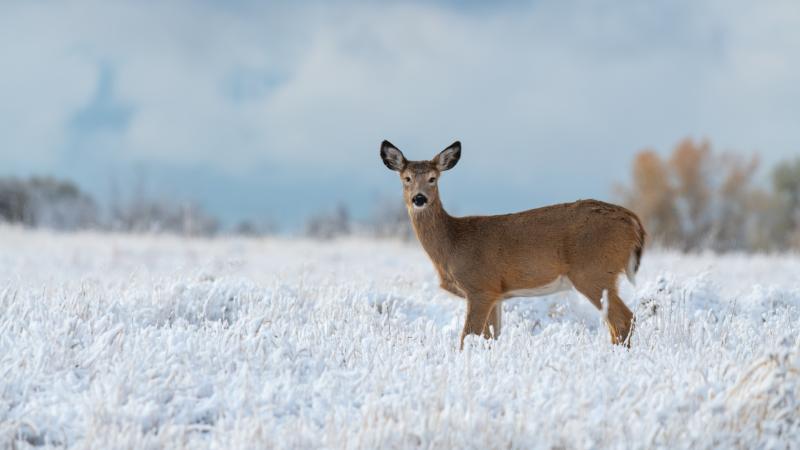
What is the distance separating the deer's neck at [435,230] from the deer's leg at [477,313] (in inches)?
22.3

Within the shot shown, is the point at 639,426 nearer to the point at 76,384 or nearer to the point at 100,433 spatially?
the point at 100,433

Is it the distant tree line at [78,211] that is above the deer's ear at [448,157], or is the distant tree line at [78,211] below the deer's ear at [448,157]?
below

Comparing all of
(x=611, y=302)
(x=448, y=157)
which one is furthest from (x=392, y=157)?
(x=611, y=302)

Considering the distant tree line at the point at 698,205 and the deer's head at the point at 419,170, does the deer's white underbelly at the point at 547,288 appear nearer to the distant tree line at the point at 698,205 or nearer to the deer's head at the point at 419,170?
the deer's head at the point at 419,170

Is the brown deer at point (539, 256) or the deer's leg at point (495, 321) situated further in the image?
the deer's leg at point (495, 321)

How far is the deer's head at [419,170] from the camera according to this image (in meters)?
8.12

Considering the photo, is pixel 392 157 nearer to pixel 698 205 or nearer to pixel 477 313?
pixel 477 313

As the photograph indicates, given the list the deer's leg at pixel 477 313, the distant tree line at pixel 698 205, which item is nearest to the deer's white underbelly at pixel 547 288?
the deer's leg at pixel 477 313

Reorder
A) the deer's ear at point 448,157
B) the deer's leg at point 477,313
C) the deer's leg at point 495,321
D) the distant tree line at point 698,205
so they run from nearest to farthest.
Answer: the deer's leg at point 477,313 < the deer's leg at point 495,321 < the deer's ear at point 448,157 < the distant tree line at point 698,205

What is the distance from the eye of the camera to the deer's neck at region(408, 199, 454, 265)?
26.4ft

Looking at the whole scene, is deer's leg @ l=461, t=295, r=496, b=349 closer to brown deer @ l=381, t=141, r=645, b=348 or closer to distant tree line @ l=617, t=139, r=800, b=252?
brown deer @ l=381, t=141, r=645, b=348

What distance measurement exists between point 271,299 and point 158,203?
41538 millimetres

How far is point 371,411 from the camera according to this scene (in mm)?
4934

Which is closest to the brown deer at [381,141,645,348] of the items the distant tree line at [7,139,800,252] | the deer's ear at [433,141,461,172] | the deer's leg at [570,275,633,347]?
the deer's leg at [570,275,633,347]
